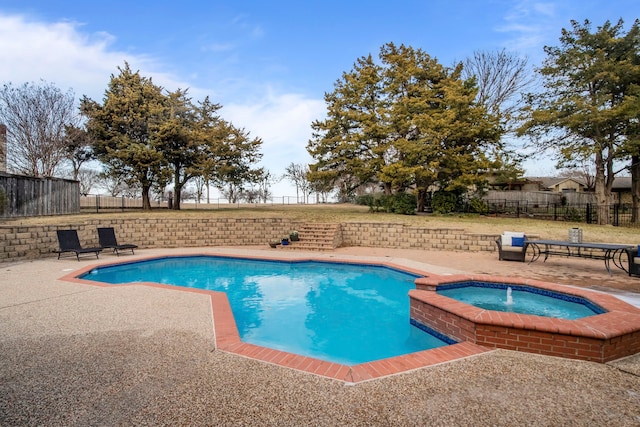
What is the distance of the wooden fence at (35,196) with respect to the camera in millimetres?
15688

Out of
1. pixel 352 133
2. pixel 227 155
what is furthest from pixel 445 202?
pixel 227 155

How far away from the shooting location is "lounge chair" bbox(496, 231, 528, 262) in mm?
10203

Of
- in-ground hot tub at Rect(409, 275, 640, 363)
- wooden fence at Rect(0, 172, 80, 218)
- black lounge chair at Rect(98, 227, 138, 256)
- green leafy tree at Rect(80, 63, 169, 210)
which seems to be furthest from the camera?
green leafy tree at Rect(80, 63, 169, 210)

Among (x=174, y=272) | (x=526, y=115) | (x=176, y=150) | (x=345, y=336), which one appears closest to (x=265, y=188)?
(x=176, y=150)

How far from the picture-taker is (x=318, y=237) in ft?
47.6

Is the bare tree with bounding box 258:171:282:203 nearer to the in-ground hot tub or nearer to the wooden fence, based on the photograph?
the wooden fence

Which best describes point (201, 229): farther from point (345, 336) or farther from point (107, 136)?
point (107, 136)

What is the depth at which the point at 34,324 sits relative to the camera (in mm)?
4891

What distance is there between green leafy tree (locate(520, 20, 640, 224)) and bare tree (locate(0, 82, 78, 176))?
28.4 metres

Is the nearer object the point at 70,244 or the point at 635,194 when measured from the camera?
the point at 70,244

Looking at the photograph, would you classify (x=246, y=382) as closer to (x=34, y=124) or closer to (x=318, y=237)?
(x=318, y=237)

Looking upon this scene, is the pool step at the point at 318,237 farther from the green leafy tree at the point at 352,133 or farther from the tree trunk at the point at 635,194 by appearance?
the tree trunk at the point at 635,194

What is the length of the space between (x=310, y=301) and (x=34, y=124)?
72.0 feet

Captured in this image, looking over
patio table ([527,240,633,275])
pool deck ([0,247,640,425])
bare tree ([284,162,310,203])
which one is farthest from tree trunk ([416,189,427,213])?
bare tree ([284,162,310,203])
